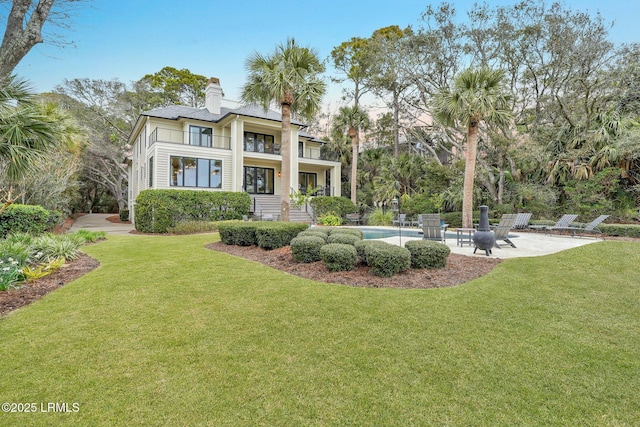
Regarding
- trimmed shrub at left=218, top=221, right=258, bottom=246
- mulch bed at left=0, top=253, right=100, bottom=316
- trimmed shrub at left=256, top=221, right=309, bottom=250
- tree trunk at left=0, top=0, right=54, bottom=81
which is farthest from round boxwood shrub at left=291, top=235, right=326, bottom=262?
tree trunk at left=0, top=0, right=54, bottom=81

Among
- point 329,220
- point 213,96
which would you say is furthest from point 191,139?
point 329,220

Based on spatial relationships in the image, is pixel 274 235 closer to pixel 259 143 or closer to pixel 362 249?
pixel 362 249

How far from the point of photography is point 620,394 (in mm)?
2475

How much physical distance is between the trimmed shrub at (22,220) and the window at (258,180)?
12524mm

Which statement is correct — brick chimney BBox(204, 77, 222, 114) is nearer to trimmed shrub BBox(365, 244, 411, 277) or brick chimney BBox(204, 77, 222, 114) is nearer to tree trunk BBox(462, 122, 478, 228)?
tree trunk BBox(462, 122, 478, 228)

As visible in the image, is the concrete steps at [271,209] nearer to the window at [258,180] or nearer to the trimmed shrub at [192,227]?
the window at [258,180]

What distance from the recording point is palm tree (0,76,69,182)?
22.5 feet

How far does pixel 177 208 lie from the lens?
1588 centimetres

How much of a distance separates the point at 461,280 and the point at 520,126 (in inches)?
700

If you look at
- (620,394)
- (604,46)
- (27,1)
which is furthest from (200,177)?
(604,46)

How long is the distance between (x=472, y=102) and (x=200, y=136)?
1685 centimetres

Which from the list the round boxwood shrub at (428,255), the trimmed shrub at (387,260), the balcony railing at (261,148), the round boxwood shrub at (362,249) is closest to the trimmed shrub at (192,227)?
the balcony railing at (261,148)

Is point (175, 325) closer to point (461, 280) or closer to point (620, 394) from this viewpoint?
point (620, 394)

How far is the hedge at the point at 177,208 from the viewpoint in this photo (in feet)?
50.9
